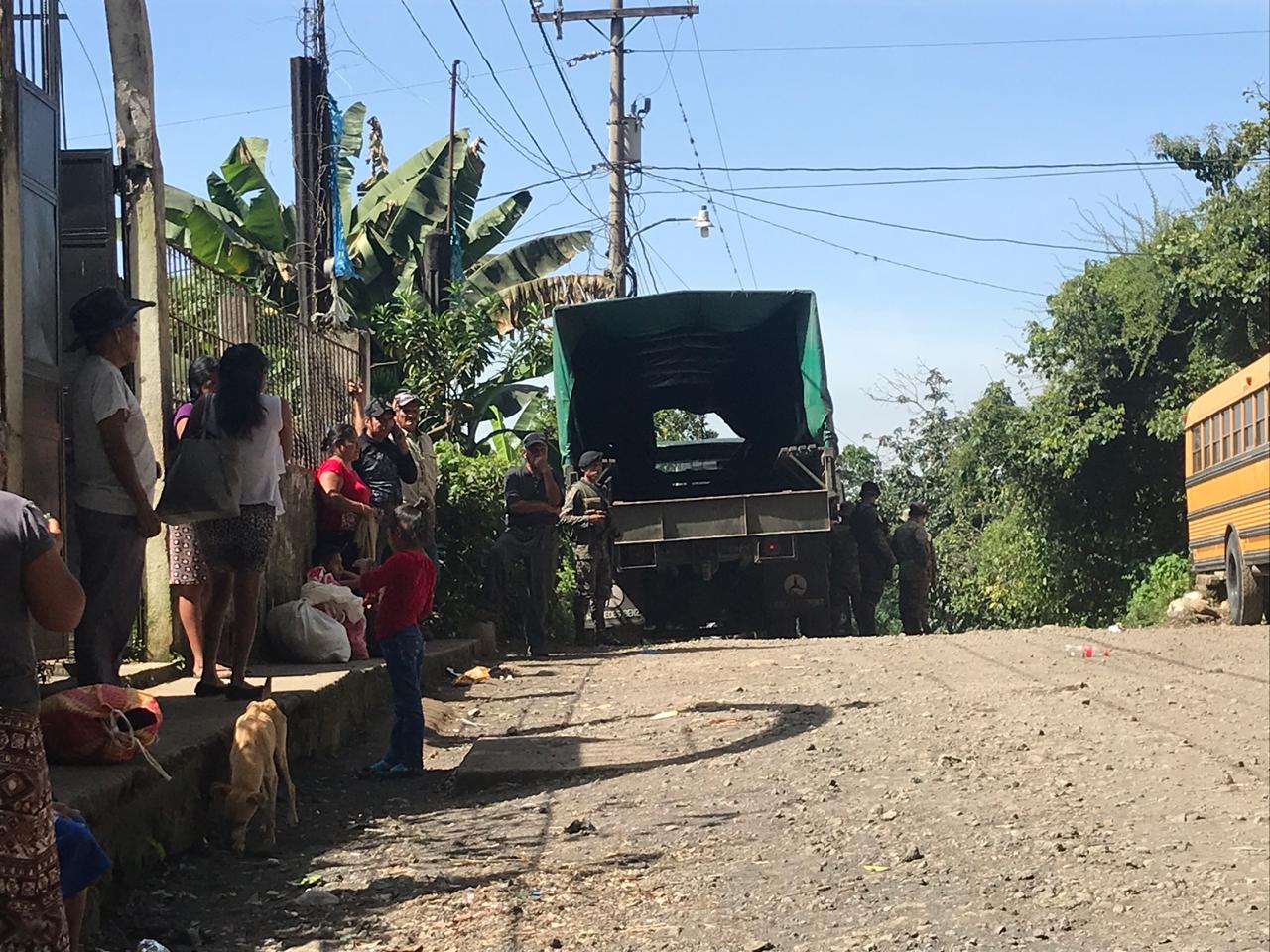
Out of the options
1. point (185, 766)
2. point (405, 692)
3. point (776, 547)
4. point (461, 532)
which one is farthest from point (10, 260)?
point (776, 547)

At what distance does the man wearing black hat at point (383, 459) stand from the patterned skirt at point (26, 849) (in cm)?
698

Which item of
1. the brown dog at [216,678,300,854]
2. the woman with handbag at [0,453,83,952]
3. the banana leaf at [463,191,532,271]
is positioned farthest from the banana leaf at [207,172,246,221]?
the woman with handbag at [0,453,83,952]

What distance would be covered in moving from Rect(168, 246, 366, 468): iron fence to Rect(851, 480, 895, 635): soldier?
21.1 ft

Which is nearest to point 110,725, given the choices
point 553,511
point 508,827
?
point 508,827

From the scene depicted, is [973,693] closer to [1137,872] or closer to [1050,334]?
[1137,872]

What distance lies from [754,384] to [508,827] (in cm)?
1190

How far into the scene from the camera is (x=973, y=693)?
9141mm

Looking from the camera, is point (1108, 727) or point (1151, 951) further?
point (1108, 727)

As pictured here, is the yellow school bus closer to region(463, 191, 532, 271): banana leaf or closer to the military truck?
the military truck

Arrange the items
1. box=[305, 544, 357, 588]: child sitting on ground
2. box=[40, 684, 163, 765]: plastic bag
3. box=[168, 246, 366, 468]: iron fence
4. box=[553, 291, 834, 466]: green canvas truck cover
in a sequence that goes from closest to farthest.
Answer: box=[40, 684, 163, 765]: plastic bag < box=[168, 246, 366, 468]: iron fence < box=[305, 544, 357, 588]: child sitting on ground < box=[553, 291, 834, 466]: green canvas truck cover

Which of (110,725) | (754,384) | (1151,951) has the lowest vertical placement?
(1151,951)

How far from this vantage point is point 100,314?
241 inches

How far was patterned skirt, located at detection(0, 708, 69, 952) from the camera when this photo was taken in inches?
130

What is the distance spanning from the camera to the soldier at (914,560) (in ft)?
60.5
